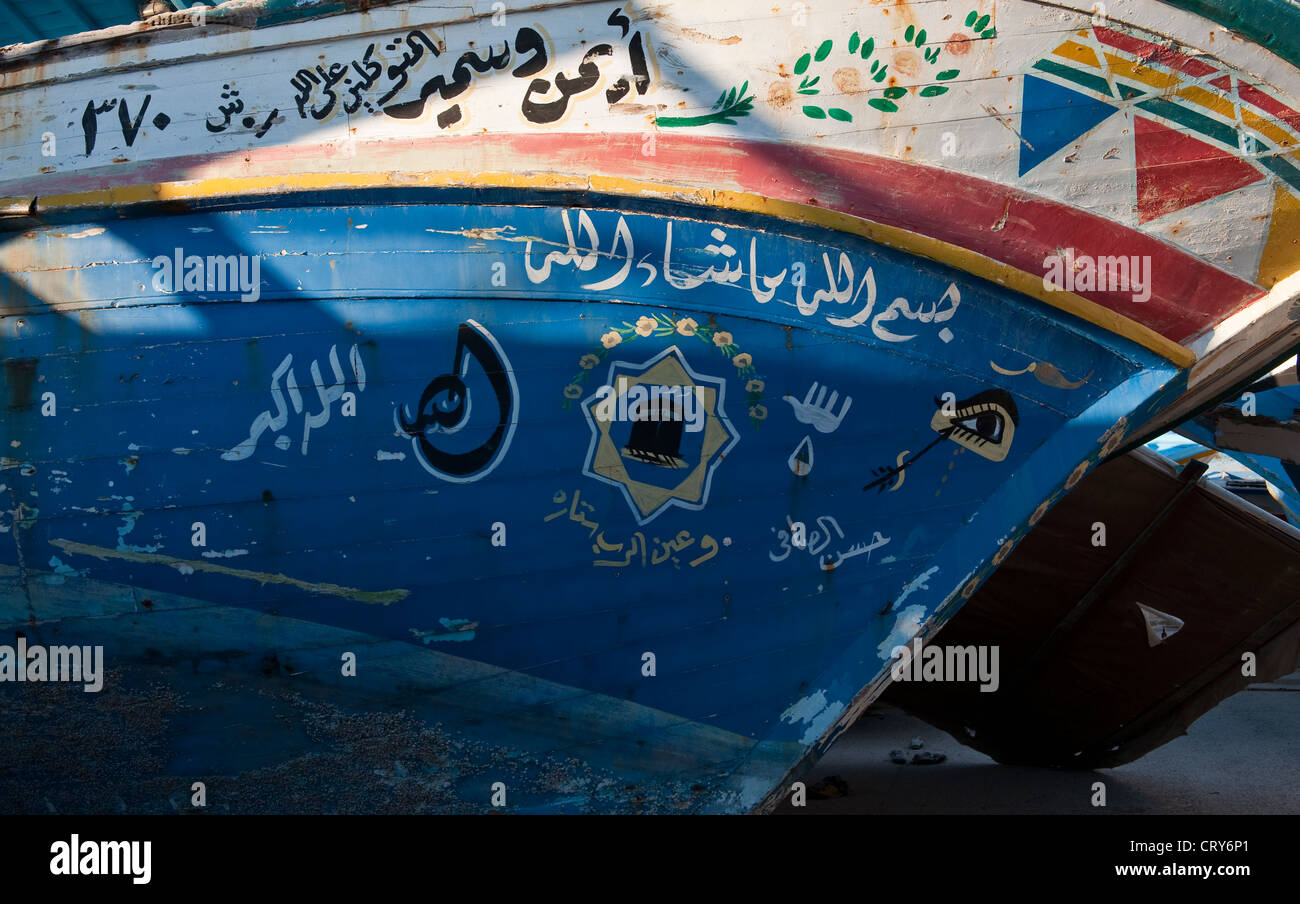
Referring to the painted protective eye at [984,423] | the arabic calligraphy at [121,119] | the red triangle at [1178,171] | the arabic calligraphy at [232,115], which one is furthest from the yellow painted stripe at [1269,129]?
the arabic calligraphy at [121,119]

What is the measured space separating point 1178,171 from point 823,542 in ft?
5.47

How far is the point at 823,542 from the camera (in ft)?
10.7

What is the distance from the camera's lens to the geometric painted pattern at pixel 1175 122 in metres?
3.18

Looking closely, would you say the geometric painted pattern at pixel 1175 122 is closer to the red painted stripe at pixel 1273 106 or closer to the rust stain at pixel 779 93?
the red painted stripe at pixel 1273 106

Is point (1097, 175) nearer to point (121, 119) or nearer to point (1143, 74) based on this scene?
point (1143, 74)

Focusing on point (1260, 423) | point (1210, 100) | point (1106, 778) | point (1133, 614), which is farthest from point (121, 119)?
point (1260, 423)

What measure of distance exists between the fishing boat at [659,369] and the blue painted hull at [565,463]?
1 centimetres

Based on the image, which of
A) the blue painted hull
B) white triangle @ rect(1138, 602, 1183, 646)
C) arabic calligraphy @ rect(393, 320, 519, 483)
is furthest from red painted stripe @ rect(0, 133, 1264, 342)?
white triangle @ rect(1138, 602, 1183, 646)

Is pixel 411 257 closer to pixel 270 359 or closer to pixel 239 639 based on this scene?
pixel 270 359

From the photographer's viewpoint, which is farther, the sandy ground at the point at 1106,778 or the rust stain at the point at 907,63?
the sandy ground at the point at 1106,778

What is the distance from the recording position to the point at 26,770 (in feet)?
11.2

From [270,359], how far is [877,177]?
2078mm

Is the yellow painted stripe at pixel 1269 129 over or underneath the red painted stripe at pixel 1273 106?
underneath

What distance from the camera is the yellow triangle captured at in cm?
323
